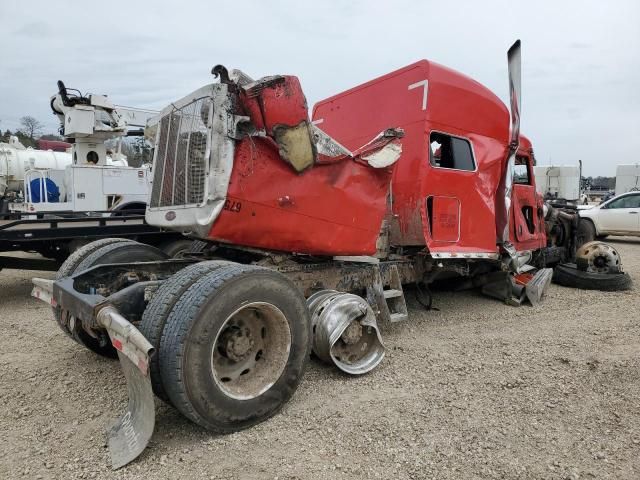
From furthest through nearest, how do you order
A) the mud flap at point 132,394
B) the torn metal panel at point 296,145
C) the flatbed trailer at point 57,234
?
the flatbed trailer at point 57,234
the torn metal panel at point 296,145
the mud flap at point 132,394

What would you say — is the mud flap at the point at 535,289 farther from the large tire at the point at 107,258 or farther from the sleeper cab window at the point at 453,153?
the large tire at the point at 107,258

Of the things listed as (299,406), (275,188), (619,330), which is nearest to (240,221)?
(275,188)

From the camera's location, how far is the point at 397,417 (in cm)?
306

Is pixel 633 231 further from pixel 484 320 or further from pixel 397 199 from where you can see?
pixel 397 199

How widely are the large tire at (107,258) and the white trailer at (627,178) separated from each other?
29.9 meters

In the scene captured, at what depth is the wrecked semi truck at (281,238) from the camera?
Answer: 275cm

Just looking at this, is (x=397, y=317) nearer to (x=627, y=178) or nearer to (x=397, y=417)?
(x=397, y=417)

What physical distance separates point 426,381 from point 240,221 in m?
1.86

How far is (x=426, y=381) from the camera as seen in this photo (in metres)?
3.62

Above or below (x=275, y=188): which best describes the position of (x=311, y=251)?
below

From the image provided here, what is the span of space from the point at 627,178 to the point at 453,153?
91.6 ft

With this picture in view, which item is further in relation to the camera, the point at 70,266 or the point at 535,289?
the point at 535,289

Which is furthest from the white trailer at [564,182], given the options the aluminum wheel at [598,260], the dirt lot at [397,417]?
the dirt lot at [397,417]

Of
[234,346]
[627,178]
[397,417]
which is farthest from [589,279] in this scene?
[627,178]
